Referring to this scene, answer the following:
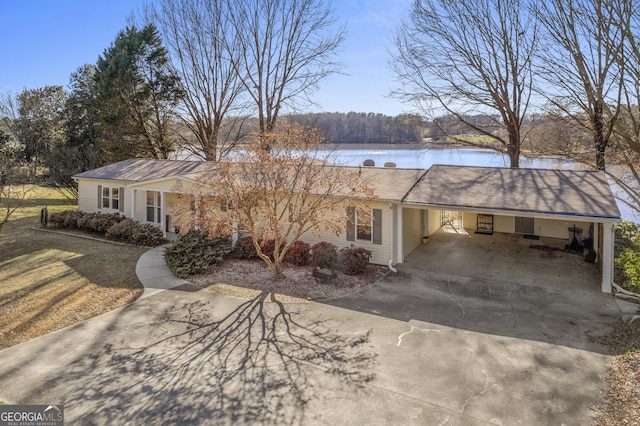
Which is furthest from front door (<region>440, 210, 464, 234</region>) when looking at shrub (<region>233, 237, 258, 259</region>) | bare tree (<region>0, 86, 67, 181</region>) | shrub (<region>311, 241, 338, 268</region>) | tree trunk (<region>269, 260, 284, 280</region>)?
bare tree (<region>0, 86, 67, 181</region>)

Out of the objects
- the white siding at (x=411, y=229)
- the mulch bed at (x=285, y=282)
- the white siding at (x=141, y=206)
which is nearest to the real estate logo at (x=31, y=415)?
the mulch bed at (x=285, y=282)

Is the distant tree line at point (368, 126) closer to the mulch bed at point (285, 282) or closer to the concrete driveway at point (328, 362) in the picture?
the mulch bed at point (285, 282)

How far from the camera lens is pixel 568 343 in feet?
26.0

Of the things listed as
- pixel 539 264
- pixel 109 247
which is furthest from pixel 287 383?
pixel 109 247

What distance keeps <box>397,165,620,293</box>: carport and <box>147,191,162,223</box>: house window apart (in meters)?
12.4

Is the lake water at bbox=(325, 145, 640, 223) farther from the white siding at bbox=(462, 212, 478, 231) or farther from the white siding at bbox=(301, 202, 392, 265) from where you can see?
the white siding at bbox=(301, 202, 392, 265)

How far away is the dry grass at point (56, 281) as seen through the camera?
920 cm

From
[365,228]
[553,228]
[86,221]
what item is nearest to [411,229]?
→ [365,228]

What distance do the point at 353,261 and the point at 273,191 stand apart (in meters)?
3.63

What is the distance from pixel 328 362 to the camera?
7254 millimetres

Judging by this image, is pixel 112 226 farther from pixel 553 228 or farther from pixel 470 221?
pixel 553 228

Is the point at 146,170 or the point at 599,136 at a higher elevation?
→ the point at 599,136

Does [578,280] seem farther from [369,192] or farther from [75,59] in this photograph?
[75,59]

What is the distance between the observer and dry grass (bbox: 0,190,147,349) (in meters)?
9.20
